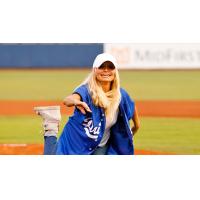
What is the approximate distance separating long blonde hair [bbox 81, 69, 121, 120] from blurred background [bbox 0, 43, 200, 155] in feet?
3.65

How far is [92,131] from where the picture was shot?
16.8ft

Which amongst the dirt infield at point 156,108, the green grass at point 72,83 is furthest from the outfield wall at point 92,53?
the dirt infield at point 156,108

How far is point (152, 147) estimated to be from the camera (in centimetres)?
687

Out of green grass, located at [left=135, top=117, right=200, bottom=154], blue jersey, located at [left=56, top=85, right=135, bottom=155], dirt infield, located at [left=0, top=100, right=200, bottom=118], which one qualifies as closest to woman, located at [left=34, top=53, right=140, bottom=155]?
blue jersey, located at [left=56, top=85, right=135, bottom=155]

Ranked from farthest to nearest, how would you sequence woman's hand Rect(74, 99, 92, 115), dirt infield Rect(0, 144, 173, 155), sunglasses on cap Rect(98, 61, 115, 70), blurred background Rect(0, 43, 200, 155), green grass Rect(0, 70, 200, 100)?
1. green grass Rect(0, 70, 200, 100)
2. blurred background Rect(0, 43, 200, 155)
3. dirt infield Rect(0, 144, 173, 155)
4. sunglasses on cap Rect(98, 61, 115, 70)
5. woman's hand Rect(74, 99, 92, 115)

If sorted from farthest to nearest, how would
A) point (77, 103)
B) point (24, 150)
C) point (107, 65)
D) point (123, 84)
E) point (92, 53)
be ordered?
1. point (123, 84)
2. point (92, 53)
3. point (24, 150)
4. point (107, 65)
5. point (77, 103)

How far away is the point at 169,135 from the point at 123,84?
141cm

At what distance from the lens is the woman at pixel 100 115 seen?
5.05 metres

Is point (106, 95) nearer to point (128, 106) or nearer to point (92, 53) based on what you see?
point (128, 106)

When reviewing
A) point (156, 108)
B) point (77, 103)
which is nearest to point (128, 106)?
point (77, 103)

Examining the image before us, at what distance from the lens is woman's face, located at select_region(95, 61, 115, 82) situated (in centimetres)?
505

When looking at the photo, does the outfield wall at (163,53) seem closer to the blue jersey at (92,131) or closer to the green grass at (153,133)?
the green grass at (153,133)

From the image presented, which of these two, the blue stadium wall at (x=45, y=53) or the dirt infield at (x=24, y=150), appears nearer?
the dirt infield at (x=24, y=150)

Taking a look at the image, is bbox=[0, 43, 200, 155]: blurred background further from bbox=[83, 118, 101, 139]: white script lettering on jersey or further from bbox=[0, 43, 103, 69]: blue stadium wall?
bbox=[83, 118, 101, 139]: white script lettering on jersey
